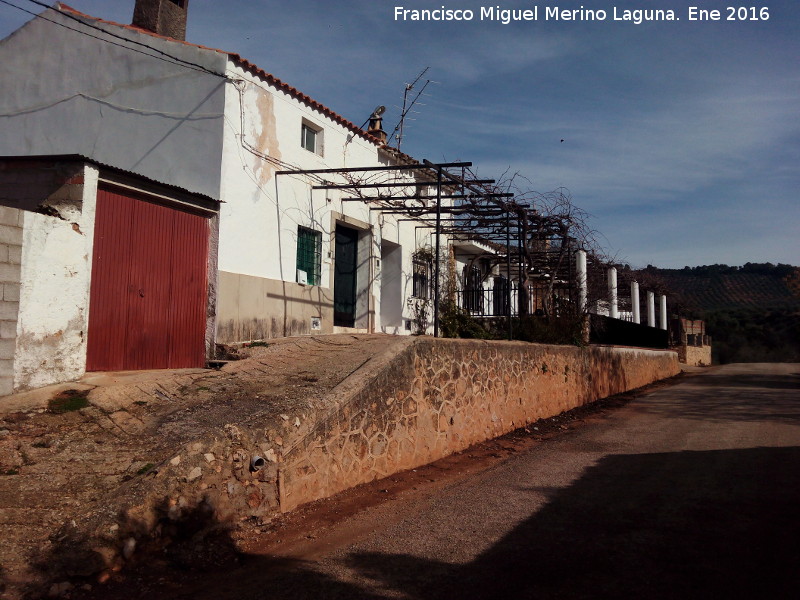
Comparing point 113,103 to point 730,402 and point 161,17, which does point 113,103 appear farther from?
point 730,402

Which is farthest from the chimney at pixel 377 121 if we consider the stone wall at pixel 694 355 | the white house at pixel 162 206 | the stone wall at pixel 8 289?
the stone wall at pixel 694 355

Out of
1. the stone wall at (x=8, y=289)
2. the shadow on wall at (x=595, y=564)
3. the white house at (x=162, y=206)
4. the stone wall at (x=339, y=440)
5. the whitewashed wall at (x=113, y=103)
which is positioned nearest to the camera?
the shadow on wall at (x=595, y=564)

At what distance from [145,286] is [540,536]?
18.0 feet

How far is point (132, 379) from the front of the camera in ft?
22.1

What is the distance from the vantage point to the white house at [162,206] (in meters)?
6.48

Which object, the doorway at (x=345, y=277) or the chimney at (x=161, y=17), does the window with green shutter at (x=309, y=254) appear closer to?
the doorway at (x=345, y=277)

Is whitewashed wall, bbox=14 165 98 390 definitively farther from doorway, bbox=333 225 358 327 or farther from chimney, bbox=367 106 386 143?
chimney, bbox=367 106 386 143

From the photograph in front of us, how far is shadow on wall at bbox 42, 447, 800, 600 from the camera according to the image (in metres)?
3.79

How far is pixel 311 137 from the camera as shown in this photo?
12.5 metres

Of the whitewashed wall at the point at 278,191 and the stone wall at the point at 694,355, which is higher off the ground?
the whitewashed wall at the point at 278,191

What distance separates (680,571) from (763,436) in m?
6.17

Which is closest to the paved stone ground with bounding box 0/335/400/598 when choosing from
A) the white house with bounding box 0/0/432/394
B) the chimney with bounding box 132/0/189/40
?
the white house with bounding box 0/0/432/394

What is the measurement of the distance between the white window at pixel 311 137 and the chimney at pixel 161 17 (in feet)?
9.96

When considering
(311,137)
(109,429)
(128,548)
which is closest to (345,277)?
(311,137)
